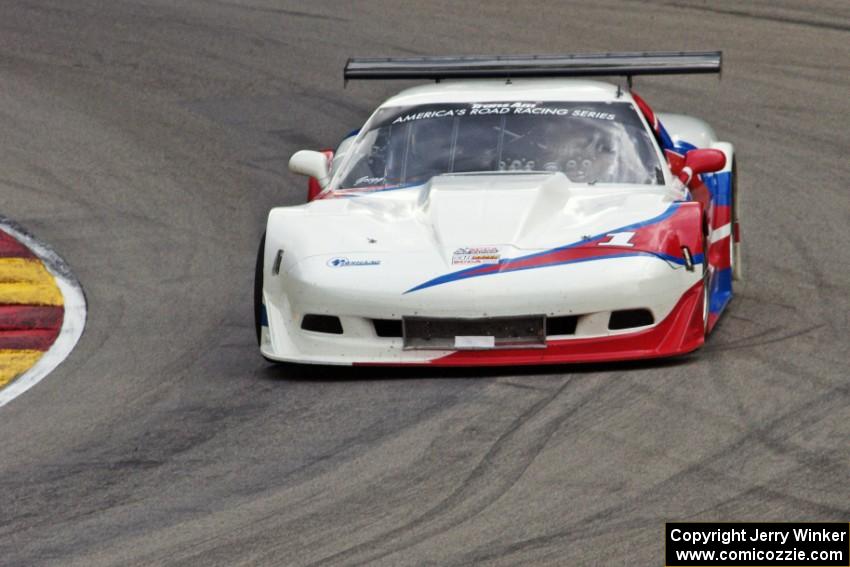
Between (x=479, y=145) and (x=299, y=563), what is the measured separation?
4.02 metres

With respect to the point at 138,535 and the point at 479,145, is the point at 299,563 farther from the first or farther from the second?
the point at 479,145

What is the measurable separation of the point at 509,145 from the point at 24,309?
2.79 m

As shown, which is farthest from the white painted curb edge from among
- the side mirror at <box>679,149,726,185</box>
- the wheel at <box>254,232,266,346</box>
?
the side mirror at <box>679,149,726,185</box>

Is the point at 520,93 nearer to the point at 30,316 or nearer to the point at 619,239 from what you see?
the point at 619,239

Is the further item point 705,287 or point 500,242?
point 705,287

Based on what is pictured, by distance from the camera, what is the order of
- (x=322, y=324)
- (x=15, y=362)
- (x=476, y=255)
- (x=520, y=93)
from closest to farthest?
(x=476, y=255) → (x=322, y=324) → (x=15, y=362) → (x=520, y=93)

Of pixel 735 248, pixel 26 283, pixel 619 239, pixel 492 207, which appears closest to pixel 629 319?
pixel 619 239

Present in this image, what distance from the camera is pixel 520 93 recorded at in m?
9.43

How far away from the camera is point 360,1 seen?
58.0 ft

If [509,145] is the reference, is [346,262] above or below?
below

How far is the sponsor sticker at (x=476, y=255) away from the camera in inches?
306

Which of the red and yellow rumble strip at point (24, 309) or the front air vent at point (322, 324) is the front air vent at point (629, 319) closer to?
the front air vent at point (322, 324)

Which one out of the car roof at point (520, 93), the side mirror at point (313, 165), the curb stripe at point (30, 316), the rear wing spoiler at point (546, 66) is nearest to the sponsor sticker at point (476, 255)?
the car roof at point (520, 93)

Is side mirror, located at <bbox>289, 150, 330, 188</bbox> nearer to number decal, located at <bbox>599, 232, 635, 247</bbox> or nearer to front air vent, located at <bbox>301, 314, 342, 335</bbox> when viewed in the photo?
front air vent, located at <bbox>301, 314, 342, 335</bbox>
